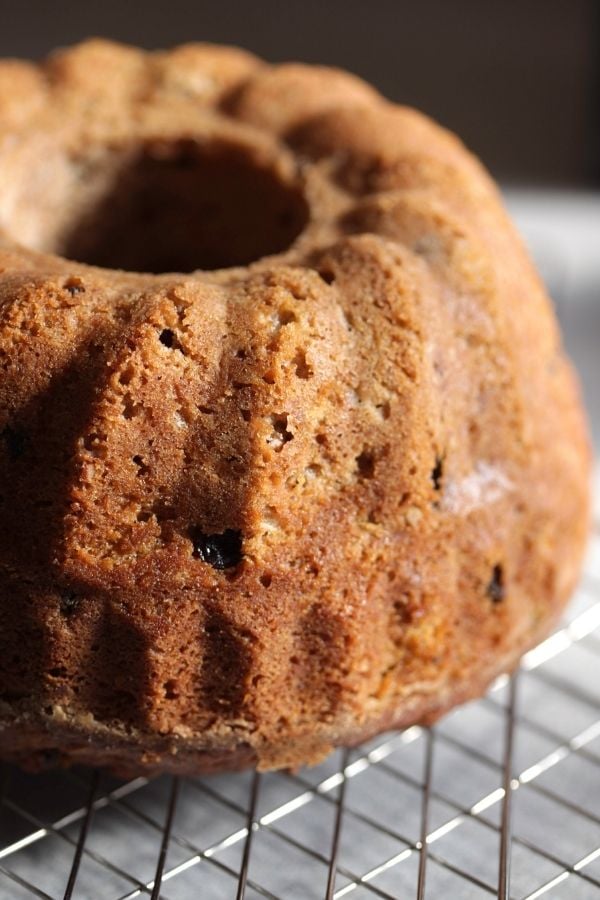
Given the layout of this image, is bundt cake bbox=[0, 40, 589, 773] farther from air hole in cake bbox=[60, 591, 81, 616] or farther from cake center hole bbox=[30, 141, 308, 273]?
cake center hole bbox=[30, 141, 308, 273]

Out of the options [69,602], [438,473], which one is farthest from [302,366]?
[69,602]

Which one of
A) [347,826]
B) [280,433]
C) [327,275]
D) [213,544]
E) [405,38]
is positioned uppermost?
[327,275]

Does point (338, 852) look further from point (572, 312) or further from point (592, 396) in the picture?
point (572, 312)

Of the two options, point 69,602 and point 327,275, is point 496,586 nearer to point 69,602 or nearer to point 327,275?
point 327,275

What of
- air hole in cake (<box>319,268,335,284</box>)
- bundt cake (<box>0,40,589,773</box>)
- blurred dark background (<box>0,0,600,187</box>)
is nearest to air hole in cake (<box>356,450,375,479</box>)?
bundt cake (<box>0,40,589,773</box>)

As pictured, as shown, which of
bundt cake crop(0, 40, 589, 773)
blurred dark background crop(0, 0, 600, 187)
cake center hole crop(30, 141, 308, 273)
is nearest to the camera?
bundt cake crop(0, 40, 589, 773)

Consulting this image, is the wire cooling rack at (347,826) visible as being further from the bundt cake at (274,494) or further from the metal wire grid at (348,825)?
the bundt cake at (274,494)

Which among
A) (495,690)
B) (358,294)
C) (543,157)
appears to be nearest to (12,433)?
(358,294)
